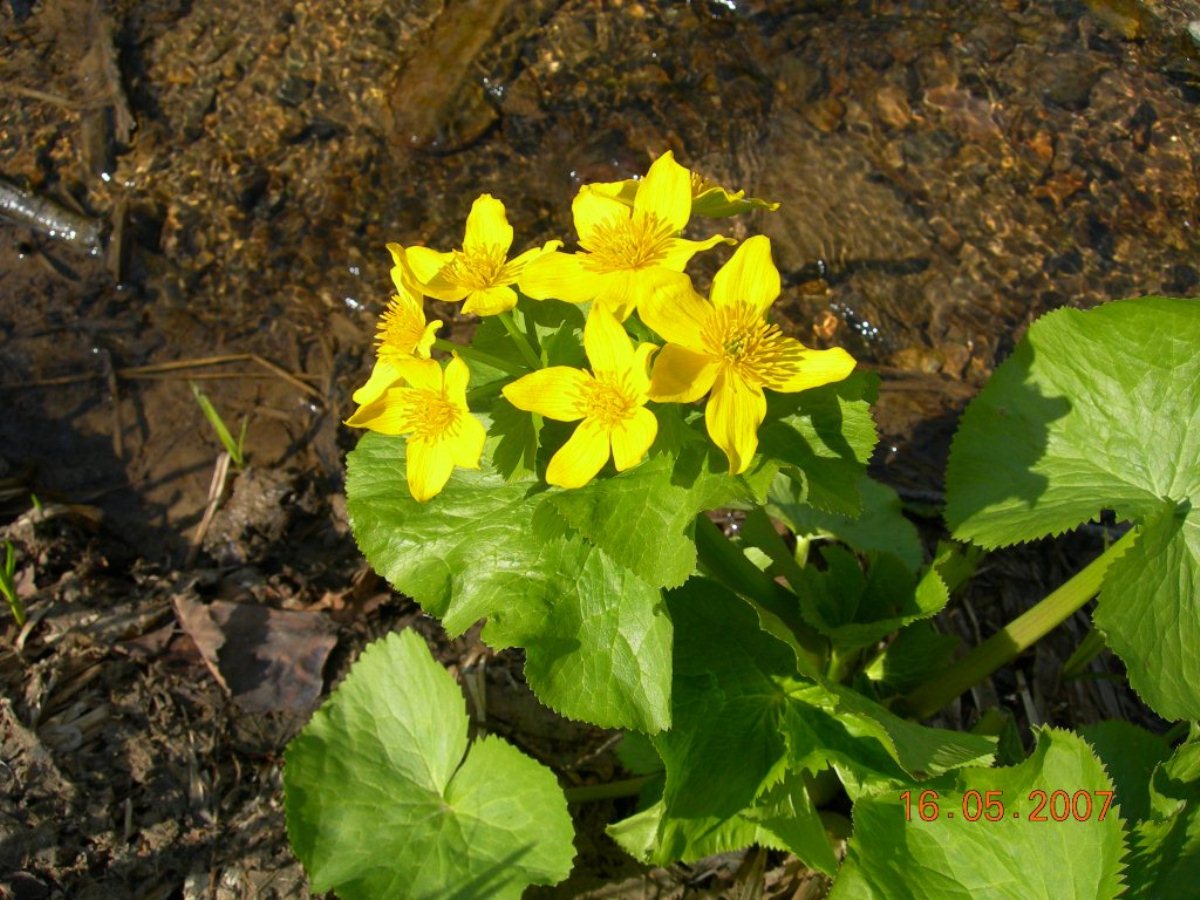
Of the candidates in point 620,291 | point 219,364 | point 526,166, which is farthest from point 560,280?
point 526,166

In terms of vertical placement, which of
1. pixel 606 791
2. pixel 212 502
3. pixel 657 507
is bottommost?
pixel 606 791

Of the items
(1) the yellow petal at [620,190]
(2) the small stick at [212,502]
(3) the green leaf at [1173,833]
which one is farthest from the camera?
(2) the small stick at [212,502]

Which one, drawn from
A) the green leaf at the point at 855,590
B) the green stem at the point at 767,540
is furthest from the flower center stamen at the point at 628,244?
the green leaf at the point at 855,590

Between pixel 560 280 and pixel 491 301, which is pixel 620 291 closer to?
pixel 560 280

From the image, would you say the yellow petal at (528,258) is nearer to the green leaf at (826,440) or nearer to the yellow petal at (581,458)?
the yellow petal at (581,458)

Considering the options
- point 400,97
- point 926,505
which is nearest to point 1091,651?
point 926,505

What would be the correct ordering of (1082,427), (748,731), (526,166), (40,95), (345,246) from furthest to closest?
1. (40,95)
2. (526,166)
3. (345,246)
4. (1082,427)
5. (748,731)
